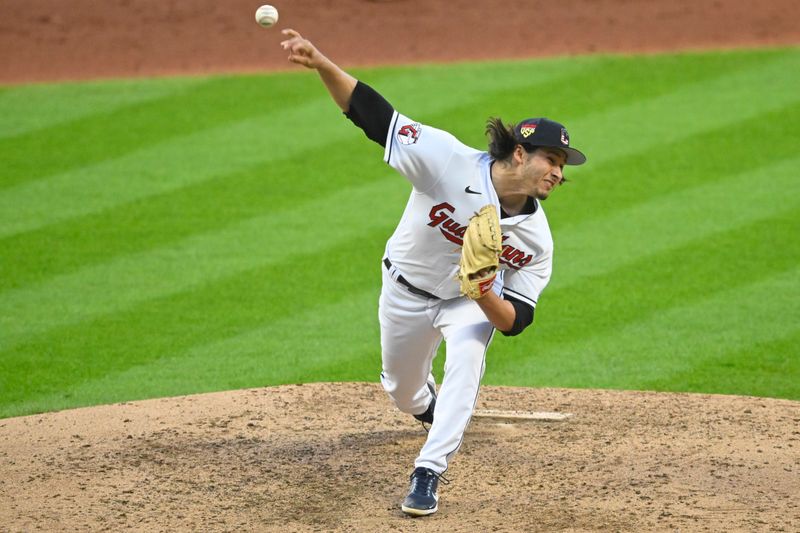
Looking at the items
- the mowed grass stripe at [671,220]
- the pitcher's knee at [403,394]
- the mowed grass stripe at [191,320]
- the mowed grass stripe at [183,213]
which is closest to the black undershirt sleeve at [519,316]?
the pitcher's knee at [403,394]

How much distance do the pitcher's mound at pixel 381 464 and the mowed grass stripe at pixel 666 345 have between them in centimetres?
44

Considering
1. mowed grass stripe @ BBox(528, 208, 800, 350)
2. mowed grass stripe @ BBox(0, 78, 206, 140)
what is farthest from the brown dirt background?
mowed grass stripe @ BBox(0, 78, 206, 140)

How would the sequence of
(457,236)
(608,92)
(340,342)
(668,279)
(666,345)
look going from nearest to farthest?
(457,236)
(666,345)
(340,342)
(668,279)
(608,92)

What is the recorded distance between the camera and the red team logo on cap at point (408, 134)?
4891 mm

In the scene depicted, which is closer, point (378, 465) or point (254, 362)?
point (378, 465)

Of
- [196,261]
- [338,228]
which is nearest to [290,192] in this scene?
[338,228]

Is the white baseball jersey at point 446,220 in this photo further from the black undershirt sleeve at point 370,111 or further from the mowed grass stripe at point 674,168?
the mowed grass stripe at point 674,168

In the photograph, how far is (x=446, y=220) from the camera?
16.4 ft

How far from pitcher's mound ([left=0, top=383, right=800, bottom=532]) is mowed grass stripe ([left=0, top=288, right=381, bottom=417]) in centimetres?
45

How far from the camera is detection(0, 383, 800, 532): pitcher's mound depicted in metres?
4.83

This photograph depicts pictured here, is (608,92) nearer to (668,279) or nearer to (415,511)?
(668,279)

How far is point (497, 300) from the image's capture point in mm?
4863

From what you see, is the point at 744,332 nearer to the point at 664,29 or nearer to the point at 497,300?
the point at 497,300

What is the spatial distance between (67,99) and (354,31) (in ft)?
11.0
